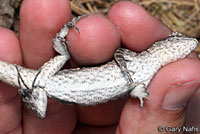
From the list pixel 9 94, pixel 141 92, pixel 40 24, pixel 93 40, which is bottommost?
pixel 9 94

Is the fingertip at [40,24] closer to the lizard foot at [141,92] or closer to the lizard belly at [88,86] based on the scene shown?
the lizard belly at [88,86]

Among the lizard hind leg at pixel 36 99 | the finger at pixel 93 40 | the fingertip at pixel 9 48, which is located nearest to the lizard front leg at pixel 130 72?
the finger at pixel 93 40

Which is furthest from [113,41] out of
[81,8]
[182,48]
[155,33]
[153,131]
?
[81,8]

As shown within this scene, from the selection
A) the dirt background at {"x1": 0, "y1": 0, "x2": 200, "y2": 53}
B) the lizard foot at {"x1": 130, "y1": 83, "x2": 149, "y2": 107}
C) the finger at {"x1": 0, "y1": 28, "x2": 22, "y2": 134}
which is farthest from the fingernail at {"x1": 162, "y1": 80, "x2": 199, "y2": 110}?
the dirt background at {"x1": 0, "y1": 0, "x2": 200, "y2": 53}

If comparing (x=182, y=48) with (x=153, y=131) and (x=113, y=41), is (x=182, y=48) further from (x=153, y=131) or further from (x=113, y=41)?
(x=153, y=131)

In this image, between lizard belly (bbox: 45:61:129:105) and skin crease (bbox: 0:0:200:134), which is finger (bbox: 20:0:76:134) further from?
lizard belly (bbox: 45:61:129:105)

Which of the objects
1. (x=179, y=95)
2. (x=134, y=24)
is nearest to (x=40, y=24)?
(x=134, y=24)

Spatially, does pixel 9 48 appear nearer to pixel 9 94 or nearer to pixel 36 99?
pixel 9 94
